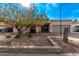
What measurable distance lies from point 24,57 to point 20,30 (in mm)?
819

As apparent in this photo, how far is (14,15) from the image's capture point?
6.04m

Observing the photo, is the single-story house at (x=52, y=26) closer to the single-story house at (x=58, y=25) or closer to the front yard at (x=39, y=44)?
the single-story house at (x=58, y=25)

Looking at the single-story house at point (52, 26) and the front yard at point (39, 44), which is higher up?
the single-story house at point (52, 26)

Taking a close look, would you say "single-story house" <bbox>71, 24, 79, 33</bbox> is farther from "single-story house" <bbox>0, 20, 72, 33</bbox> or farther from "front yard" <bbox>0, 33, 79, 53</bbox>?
"front yard" <bbox>0, 33, 79, 53</bbox>

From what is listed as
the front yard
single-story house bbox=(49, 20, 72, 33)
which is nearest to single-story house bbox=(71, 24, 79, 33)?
single-story house bbox=(49, 20, 72, 33)

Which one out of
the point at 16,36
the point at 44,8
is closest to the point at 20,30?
the point at 16,36

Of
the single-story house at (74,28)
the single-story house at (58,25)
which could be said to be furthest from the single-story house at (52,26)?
the single-story house at (74,28)

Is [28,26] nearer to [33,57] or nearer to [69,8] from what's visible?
[33,57]

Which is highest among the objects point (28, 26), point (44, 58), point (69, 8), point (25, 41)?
point (69, 8)

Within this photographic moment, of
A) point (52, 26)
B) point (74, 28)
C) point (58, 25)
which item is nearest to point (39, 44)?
point (52, 26)

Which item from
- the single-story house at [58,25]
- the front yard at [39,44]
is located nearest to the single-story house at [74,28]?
the single-story house at [58,25]

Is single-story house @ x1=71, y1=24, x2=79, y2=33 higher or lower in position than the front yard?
higher

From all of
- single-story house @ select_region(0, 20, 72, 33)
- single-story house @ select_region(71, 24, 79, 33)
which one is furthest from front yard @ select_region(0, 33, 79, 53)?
single-story house @ select_region(71, 24, 79, 33)

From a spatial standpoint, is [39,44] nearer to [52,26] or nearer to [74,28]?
[52,26]
